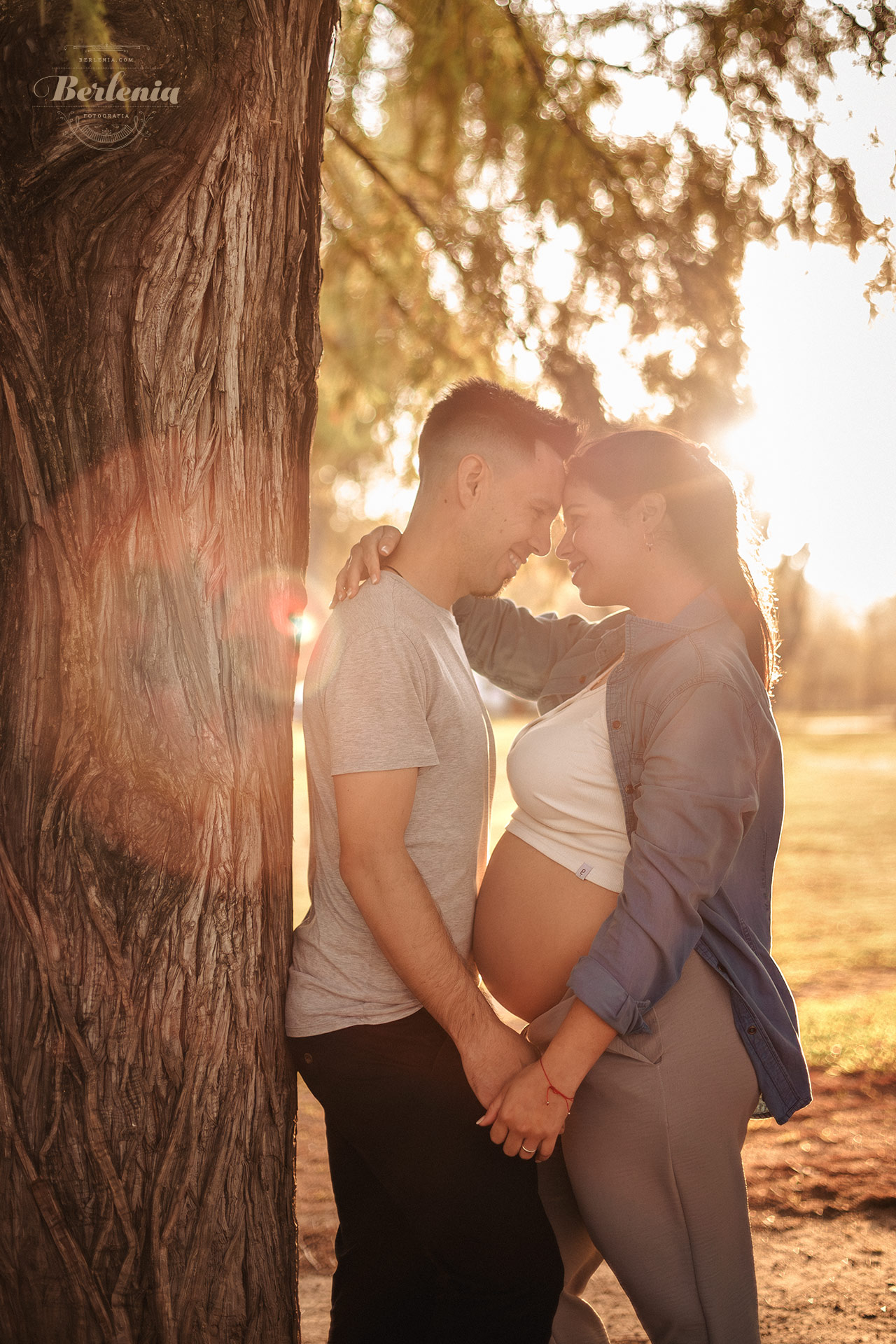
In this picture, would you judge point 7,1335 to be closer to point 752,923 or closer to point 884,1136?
point 752,923

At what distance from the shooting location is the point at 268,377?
2363mm

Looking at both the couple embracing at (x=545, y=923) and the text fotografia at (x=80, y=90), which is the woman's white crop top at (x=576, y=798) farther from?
the text fotografia at (x=80, y=90)

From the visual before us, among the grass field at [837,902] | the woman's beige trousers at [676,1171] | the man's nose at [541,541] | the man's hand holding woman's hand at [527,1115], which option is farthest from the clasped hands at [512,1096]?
the grass field at [837,902]

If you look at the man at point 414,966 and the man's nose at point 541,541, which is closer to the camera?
the man at point 414,966

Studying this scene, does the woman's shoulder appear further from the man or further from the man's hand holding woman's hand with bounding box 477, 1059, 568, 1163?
the man's hand holding woman's hand with bounding box 477, 1059, 568, 1163

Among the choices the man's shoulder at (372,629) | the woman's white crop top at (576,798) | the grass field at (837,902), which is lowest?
the grass field at (837,902)

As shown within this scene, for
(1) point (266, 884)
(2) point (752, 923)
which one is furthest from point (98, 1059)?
(2) point (752, 923)

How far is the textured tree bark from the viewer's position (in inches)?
83.7

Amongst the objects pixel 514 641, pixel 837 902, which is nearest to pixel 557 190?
pixel 514 641

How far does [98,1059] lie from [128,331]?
153 centimetres

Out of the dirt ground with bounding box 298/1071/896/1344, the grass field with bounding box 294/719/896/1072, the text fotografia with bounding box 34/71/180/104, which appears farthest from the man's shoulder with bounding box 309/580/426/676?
the grass field with bounding box 294/719/896/1072

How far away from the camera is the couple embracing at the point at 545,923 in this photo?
2.14 m

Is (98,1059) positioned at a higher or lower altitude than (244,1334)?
higher

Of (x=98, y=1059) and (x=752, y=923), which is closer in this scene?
(x=98, y=1059)
